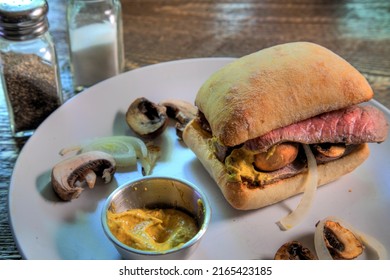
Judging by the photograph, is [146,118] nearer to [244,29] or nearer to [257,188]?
[257,188]

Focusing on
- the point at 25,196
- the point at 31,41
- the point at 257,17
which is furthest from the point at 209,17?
the point at 25,196

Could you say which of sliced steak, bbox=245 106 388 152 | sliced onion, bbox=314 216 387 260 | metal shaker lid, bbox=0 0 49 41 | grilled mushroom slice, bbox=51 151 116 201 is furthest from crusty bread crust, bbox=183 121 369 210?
metal shaker lid, bbox=0 0 49 41

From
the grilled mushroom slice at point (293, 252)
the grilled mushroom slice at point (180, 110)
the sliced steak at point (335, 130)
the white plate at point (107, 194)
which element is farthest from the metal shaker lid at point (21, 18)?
the grilled mushroom slice at point (293, 252)

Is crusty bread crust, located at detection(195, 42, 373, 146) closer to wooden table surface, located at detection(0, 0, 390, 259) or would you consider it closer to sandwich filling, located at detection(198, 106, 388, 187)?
sandwich filling, located at detection(198, 106, 388, 187)

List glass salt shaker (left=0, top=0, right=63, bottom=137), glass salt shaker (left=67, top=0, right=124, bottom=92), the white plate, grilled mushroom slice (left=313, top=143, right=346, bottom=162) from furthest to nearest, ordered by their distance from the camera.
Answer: glass salt shaker (left=67, top=0, right=124, bottom=92), glass salt shaker (left=0, top=0, right=63, bottom=137), grilled mushroom slice (left=313, top=143, right=346, bottom=162), the white plate

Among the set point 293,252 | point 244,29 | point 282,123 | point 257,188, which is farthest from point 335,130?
point 244,29

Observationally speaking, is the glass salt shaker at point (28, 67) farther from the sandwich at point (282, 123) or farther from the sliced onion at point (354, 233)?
the sliced onion at point (354, 233)
